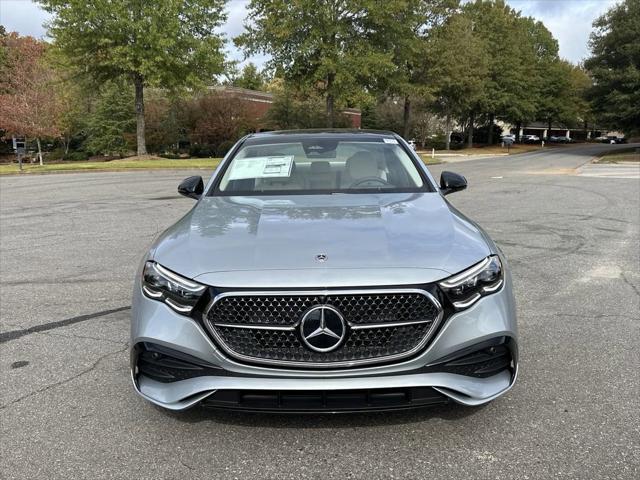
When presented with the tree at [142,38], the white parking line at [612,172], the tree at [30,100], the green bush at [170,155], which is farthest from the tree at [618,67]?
the tree at [30,100]

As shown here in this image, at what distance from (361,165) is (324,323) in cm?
200

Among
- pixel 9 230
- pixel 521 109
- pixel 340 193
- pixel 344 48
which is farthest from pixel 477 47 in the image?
pixel 340 193

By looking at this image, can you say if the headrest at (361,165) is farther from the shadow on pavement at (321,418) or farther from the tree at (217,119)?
the tree at (217,119)

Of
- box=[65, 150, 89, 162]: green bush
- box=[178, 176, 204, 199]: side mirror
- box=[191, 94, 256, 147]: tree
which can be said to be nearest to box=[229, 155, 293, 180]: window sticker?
box=[178, 176, 204, 199]: side mirror

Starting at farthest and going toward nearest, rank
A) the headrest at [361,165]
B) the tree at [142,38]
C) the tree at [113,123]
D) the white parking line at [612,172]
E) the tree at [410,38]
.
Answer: the tree at [113,123] → the tree at [410,38] → the tree at [142,38] → the white parking line at [612,172] → the headrest at [361,165]

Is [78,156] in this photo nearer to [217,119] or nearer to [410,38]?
[217,119]

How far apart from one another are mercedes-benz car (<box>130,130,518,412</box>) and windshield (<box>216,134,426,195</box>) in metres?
1.18

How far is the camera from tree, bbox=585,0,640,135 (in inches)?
1329

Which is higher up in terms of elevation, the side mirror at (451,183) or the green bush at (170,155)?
the side mirror at (451,183)

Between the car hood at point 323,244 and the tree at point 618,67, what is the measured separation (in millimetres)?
36043

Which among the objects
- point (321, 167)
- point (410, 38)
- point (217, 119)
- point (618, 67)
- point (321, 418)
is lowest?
point (321, 418)

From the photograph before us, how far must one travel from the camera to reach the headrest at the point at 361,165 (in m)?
4.12

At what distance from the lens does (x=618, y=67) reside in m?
35.9

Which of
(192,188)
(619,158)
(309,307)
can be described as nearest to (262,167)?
(192,188)
